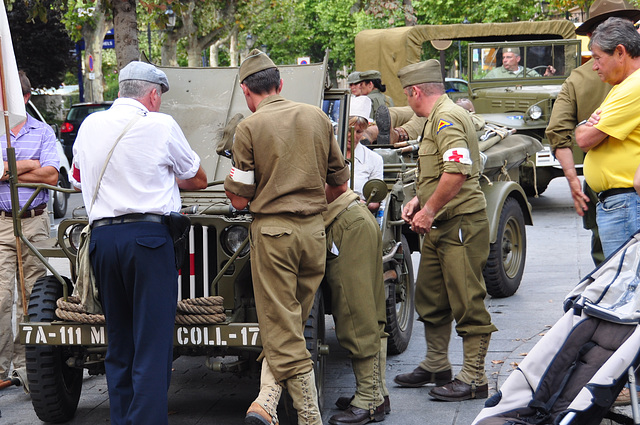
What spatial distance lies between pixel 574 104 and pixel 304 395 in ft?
8.61

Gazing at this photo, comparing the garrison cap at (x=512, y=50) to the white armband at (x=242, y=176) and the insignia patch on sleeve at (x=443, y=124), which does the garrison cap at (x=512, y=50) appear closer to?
the insignia patch on sleeve at (x=443, y=124)

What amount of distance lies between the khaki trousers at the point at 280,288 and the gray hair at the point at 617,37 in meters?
1.88

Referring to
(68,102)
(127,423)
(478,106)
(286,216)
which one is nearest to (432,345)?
(286,216)

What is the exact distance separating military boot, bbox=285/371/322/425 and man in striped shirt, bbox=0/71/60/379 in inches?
93.3

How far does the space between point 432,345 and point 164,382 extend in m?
2.01

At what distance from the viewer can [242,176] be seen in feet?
15.7

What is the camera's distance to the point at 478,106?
15727mm

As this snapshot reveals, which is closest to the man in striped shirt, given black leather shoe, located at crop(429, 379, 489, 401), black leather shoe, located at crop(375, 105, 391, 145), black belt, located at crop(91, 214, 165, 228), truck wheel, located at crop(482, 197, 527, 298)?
black belt, located at crop(91, 214, 165, 228)

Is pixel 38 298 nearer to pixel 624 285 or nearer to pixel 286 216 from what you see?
pixel 286 216

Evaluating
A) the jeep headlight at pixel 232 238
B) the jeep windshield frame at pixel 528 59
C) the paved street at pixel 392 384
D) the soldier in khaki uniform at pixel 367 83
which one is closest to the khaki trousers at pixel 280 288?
the jeep headlight at pixel 232 238

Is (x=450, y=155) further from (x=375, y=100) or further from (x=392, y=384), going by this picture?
(x=375, y=100)

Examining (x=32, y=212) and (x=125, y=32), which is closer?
(x=32, y=212)

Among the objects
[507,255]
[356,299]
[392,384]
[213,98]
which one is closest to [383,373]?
[356,299]

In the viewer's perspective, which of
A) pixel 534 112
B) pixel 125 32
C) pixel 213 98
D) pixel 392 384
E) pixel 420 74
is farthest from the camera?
pixel 534 112
